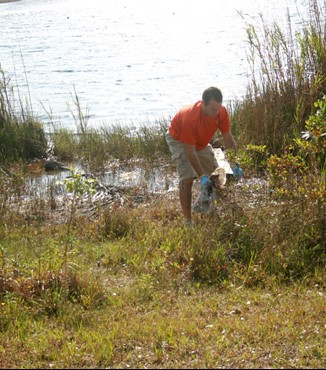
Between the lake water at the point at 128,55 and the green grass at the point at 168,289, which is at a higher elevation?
the lake water at the point at 128,55

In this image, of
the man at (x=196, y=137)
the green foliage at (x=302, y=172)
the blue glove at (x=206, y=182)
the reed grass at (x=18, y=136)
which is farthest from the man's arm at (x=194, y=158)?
the reed grass at (x=18, y=136)

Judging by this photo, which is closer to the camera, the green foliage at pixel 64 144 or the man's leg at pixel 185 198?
the man's leg at pixel 185 198

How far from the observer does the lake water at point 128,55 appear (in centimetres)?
1620

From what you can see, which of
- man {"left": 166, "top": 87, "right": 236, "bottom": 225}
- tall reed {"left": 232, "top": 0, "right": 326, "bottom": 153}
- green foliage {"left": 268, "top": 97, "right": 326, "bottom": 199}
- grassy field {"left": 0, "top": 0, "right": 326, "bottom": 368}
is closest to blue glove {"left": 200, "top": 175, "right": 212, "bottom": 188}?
man {"left": 166, "top": 87, "right": 236, "bottom": 225}

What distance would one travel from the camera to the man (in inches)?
284

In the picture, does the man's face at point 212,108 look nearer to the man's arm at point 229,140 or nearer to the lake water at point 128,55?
the man's arm at point 229,140

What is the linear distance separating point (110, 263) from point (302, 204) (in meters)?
1.83

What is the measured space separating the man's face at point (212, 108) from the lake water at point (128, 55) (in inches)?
176

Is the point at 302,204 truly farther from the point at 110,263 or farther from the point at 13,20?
the point at 13,20

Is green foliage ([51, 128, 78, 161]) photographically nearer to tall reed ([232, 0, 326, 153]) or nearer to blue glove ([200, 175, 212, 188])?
tall reed ([232, 0, 326, 153])

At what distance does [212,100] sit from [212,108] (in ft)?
0.28

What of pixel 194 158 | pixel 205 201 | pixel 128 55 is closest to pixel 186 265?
pixel 205 201

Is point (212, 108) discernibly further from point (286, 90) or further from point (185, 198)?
point (286, 90)

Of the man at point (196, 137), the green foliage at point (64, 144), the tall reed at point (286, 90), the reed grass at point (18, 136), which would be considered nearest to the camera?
the man at point (196, 137)
